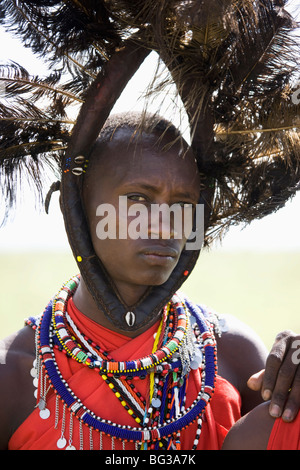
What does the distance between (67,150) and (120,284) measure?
671 millimetres

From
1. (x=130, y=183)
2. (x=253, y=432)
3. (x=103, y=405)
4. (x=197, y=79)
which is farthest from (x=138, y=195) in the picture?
(x=253, y=432)

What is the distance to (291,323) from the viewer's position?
13625 millimetres

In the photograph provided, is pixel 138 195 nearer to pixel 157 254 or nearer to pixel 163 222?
pixel 163 222

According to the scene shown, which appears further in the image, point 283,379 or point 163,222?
point 163,222

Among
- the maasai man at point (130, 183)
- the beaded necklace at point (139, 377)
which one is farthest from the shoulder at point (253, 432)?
the beaded necklace at point (139, 377)

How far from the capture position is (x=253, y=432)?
2045mm

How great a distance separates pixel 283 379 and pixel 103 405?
84 cm

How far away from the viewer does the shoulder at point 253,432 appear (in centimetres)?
202

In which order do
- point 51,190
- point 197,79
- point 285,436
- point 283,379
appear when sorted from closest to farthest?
point 285,436 → point 283,379 → point 197,79 → point 51,190

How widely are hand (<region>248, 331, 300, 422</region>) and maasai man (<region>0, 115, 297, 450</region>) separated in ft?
1.72

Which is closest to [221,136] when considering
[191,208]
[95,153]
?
[191,208]

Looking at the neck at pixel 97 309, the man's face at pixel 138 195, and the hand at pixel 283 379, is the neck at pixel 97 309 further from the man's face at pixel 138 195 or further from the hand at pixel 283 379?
the hand at pixel 283 379

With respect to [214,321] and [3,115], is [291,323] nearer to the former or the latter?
[214,321]

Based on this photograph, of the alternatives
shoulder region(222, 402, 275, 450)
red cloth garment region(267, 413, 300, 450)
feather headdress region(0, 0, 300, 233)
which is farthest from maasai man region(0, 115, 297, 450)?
red cloth garment region(267, 413, 300, 450)
